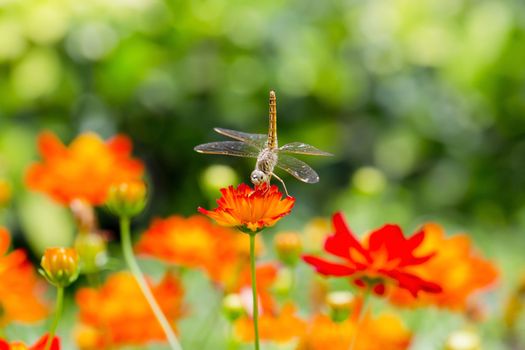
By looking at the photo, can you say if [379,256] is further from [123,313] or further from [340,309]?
[123,313]

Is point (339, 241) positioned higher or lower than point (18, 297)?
higher

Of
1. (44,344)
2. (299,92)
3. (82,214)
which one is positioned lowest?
(44,344)

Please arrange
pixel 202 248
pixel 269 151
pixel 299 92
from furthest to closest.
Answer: pixel 299 92 < pixel 202 248 < pixel 269 151

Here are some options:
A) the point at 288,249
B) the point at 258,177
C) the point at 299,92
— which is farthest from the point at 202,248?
the point at 299,92

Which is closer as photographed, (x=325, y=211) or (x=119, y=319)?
(x=119, y=319)

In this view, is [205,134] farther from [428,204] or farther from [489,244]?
[489,244]

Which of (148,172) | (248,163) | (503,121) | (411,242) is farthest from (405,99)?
(411,242)
